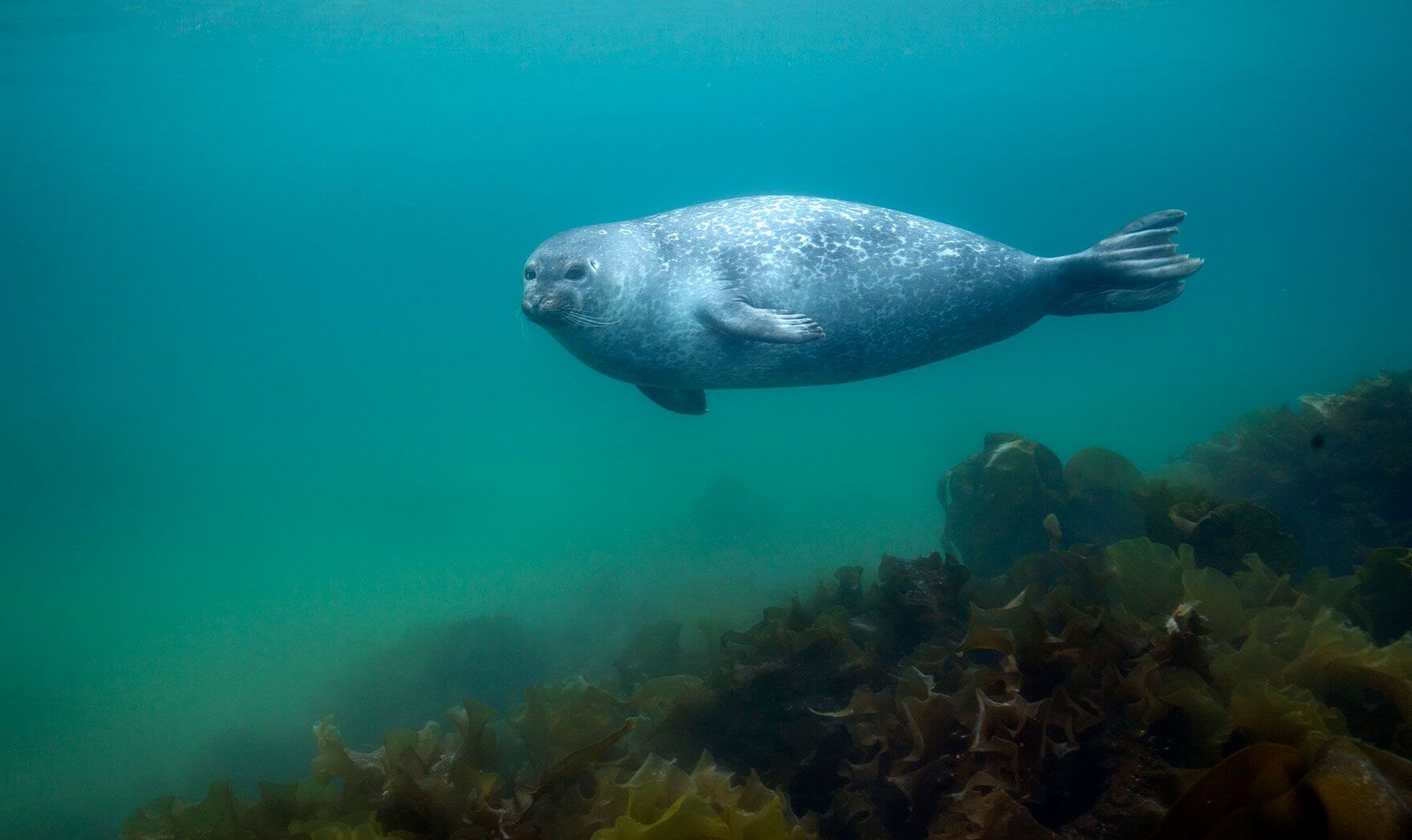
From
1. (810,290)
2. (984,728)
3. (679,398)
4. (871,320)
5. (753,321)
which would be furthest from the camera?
(679,398)

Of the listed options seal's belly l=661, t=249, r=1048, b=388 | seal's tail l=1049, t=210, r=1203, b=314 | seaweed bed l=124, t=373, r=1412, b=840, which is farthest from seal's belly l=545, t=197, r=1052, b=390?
seaweed bed l=124, t=373, r=1412, b=840

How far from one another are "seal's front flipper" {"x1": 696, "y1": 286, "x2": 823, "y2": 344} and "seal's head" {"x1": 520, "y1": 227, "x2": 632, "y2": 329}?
2.10 ft

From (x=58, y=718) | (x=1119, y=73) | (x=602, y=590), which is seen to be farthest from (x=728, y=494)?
(x=1119, y=73)

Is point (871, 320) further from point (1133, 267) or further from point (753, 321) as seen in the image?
point (1133, 267)

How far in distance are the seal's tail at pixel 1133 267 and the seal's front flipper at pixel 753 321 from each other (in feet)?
7.44

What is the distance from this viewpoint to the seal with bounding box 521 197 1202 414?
14.1ft

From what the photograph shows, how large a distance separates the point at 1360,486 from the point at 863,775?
559 cm

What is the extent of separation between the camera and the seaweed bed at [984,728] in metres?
1.80

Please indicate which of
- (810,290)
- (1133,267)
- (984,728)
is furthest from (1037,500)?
(984,728)

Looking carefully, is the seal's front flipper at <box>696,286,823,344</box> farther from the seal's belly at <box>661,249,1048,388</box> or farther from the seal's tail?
the seal's tail

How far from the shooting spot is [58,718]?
11133 mm

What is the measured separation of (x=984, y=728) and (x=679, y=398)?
377 centimetres

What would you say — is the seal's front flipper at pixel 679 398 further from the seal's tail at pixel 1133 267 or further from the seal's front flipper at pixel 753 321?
the seal's tail at pixel 1133 267

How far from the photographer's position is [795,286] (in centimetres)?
434
